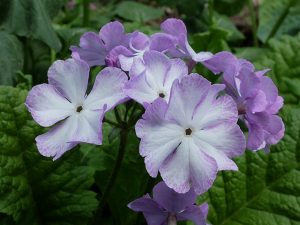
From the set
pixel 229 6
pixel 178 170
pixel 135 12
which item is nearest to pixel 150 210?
pixel 178 170

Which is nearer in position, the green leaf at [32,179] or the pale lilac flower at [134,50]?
the pale lilac flower at [134,50]

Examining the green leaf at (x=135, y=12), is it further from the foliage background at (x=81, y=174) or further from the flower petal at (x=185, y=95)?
the flower petal at (x=185, y=95)

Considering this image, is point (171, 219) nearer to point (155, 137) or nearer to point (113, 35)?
point (155, 137)

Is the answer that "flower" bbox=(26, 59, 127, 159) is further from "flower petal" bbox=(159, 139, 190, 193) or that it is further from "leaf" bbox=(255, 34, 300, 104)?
"leaf" bbox=(255, 34, 300, 104)

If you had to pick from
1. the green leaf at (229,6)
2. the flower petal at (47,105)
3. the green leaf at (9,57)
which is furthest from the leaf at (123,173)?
the green leaf at (229,6)

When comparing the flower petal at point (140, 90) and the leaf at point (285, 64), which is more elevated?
the flower petal at point (140, 90)
